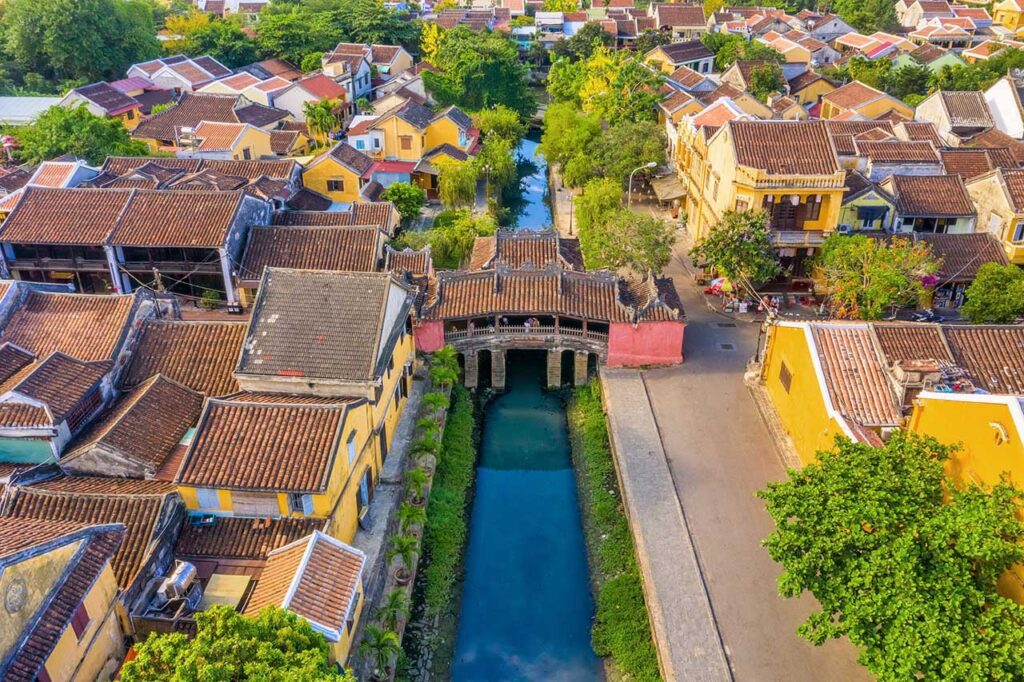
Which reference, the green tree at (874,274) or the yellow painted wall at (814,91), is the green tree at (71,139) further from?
the yellow painted wall at (814,91)

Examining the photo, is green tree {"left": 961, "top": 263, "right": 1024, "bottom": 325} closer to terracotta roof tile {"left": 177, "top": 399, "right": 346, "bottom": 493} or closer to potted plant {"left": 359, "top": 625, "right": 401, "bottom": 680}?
terracotta roof tile {"left": 177, "top": 399, "right": 346, "bottom": 493}

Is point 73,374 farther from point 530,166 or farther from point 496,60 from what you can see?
point 496,60

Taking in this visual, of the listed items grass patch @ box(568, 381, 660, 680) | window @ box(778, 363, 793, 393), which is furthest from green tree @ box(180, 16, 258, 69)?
window @ box(778, 363, 793, 393)

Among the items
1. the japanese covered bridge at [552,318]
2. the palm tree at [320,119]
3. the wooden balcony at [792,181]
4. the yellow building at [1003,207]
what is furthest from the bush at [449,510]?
the palm tree at [320,119]

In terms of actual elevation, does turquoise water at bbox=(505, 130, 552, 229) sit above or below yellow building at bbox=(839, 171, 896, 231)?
below

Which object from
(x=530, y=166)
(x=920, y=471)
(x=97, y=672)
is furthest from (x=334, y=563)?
(x=530, y=166)
